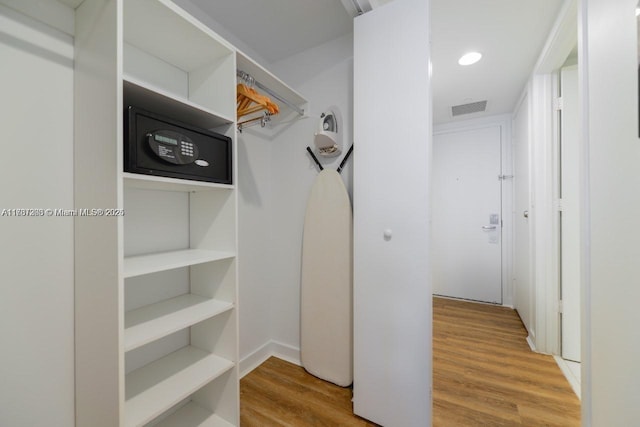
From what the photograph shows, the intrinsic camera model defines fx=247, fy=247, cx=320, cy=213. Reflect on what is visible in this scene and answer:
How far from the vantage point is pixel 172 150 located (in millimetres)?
1023

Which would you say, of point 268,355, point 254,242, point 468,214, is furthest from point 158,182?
point 468,214

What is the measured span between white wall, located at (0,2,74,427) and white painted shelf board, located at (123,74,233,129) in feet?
0.91

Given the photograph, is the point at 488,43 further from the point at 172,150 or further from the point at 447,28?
the point at 172,150

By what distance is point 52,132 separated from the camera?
991 millimetres

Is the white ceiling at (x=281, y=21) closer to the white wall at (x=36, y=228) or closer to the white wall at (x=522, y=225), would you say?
the white wall at (x=36, y=228)

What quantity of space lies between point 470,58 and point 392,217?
1.72 m

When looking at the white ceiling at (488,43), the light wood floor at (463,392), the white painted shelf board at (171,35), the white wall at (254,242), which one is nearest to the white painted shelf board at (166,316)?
the white wall at (254,242)

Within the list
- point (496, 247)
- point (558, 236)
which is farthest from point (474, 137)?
point (558, 236)

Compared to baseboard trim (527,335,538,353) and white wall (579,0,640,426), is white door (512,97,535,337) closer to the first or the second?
baseboard trim (527,335,538,353)

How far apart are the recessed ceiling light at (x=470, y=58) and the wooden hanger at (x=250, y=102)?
1689mm

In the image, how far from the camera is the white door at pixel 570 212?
6.43ft

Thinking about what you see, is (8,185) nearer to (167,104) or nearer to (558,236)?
(167,104)

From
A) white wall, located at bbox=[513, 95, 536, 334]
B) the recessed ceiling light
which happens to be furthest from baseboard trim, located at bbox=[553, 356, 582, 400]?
the recessed ceiling light

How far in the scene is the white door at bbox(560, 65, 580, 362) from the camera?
77.2 inches
